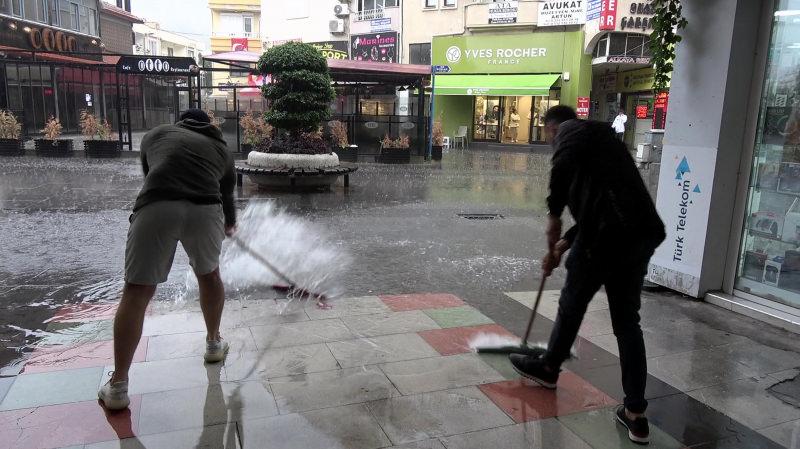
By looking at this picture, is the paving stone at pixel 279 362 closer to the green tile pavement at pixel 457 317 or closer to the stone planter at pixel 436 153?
the green tile pavement at pixel 457 317

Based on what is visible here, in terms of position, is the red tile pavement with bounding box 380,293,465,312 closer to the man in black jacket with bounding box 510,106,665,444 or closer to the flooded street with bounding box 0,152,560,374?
the flooded street with bounding box 0,152,560,374

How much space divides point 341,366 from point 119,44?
139 ft

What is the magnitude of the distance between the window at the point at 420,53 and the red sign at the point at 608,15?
947cm

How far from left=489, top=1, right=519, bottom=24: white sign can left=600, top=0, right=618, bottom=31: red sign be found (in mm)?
4217

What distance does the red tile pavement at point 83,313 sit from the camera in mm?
4699

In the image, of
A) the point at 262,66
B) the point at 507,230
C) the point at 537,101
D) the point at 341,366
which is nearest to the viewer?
the point at 341,366

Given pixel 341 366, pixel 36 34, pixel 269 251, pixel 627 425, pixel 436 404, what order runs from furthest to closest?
1. pixel 36 34
2. pixel 269 251
3. pixel 341 366
4. pixel 436 404
5. pixel 627 425

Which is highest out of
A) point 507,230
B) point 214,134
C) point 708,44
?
point 708,44

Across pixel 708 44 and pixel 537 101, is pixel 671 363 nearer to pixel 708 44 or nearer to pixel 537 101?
pixel 708 44

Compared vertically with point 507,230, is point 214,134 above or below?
above

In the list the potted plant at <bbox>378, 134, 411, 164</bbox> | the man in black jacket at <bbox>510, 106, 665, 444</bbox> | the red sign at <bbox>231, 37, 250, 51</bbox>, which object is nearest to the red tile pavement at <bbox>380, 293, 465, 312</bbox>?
the man in black jacket at <bbox>510, 106, 665, 444</bbox>

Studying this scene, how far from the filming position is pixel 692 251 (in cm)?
537

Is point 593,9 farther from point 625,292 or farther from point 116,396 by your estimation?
point 116,396

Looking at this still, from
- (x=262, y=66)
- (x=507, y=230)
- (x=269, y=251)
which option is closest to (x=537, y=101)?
(x=262, y=66)
